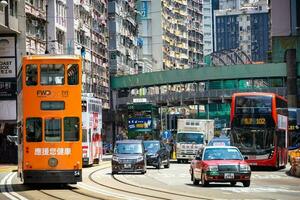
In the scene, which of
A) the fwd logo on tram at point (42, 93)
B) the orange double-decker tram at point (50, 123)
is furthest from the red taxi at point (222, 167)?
the fwd logo on tram at point (42, 93)

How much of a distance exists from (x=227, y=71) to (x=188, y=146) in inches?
1270

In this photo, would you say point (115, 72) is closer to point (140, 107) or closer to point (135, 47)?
point (135, 47)

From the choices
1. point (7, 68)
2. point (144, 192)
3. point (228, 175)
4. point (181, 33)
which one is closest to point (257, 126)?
point (228, 175)

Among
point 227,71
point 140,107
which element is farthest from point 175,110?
point 140,107

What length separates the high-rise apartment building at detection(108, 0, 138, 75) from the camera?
104m

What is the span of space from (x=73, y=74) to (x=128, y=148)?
1406 cm

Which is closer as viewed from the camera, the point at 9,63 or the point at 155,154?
the point at 155,154

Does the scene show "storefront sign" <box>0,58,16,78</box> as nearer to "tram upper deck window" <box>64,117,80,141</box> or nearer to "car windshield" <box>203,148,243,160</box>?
"car windshield" <box>203,148,243,160</box>

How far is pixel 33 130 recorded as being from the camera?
85.5 feet

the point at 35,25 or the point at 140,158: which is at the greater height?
the point at 35,25

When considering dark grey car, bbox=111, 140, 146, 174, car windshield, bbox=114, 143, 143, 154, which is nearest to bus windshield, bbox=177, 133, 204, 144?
car windshield, bbox=114, 143, 143, 154

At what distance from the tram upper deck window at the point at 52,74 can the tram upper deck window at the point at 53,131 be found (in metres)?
1.25

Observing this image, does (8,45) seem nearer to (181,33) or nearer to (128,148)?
(128,148)

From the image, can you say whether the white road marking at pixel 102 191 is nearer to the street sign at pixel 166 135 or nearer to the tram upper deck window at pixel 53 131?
the tram upper deck window at pixel 53 131
